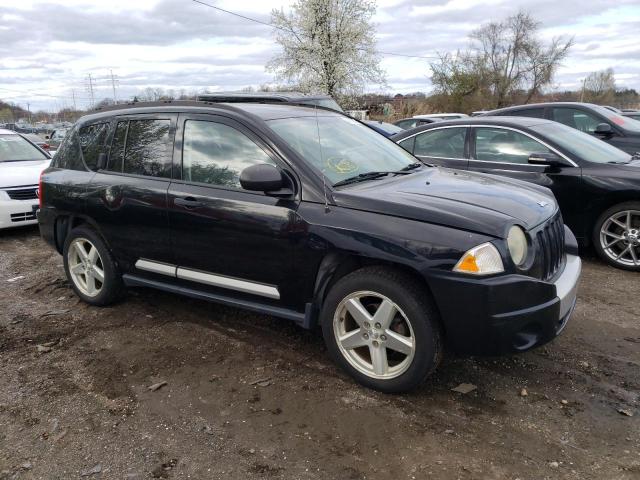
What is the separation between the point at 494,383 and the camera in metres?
3.44

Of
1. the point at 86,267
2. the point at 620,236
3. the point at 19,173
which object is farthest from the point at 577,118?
the point at 19,173

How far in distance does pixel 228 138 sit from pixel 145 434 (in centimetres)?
202

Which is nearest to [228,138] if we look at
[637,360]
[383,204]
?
[383,204]

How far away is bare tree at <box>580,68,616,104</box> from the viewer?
55.7 m

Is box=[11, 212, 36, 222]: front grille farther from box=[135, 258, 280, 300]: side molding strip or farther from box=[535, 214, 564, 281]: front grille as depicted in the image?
box=[535, 214, 564, 281]: front grille

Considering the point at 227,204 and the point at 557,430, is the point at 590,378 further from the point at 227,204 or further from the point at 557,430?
the point at 227,204

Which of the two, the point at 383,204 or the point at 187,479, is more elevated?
the point at 383,204

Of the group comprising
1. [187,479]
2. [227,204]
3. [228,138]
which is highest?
[228,138]

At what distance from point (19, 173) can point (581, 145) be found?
778cm

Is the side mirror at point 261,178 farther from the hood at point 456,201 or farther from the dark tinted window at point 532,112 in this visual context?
the dark tinted window at point 532,112

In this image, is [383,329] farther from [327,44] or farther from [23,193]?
[327,44]

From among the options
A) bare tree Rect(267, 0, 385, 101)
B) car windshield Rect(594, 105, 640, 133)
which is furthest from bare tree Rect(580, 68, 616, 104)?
car windshield Rect(594, 105, 640, 133)

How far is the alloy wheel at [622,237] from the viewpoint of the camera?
219 inches

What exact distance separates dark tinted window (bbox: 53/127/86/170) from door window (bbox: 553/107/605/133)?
23.6 feet
